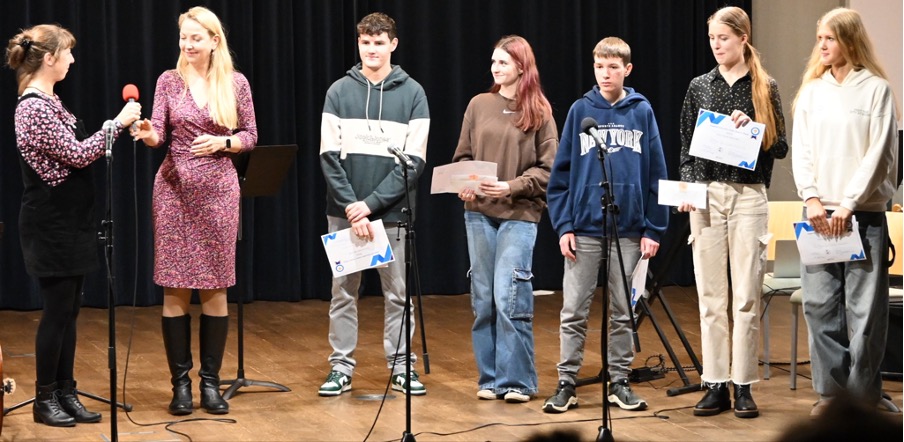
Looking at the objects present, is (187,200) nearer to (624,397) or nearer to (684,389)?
(624,397)

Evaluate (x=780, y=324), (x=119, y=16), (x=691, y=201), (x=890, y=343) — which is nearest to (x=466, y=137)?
(x=691, y=201)

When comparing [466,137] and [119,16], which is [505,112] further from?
[119,16]

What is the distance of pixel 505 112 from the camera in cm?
460

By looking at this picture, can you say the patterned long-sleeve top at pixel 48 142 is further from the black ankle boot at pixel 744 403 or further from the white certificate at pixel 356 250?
the black ankle boot at pixel 744 403

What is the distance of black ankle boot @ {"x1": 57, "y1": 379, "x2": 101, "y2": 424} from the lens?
4258 mm

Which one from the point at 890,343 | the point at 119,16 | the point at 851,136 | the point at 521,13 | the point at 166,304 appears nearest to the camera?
the point at 851,136

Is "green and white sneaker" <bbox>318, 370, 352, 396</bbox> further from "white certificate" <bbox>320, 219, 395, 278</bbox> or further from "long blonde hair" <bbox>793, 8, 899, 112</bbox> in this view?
"long blonde hair" <bbox>793, 8, 899, 112</bbox>

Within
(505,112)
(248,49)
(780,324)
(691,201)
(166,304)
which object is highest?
(248,49)

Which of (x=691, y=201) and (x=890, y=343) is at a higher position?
(x=691, y=201)

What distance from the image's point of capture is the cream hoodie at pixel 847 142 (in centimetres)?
409

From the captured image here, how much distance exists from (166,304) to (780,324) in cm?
409

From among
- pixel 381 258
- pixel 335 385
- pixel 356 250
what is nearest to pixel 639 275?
pixel 381 258

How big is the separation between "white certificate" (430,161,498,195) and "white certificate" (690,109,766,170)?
0.84 m

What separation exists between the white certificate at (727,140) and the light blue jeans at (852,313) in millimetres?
484
